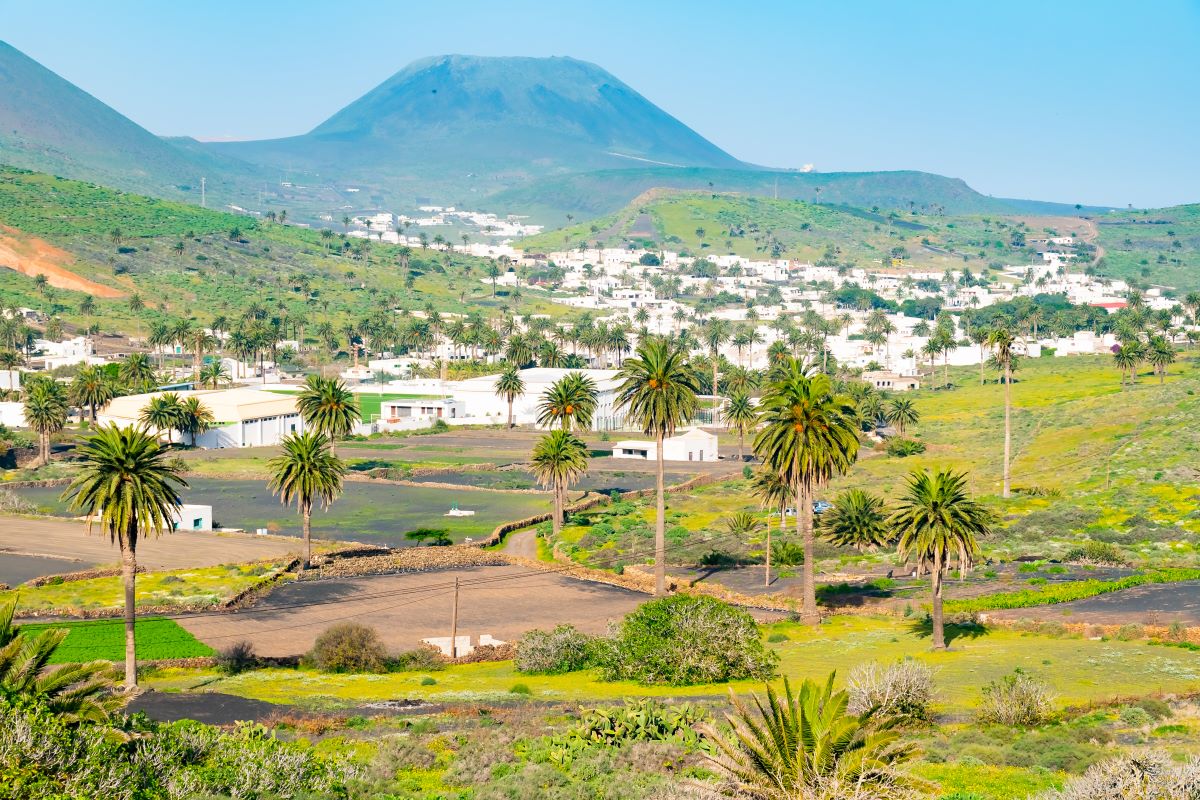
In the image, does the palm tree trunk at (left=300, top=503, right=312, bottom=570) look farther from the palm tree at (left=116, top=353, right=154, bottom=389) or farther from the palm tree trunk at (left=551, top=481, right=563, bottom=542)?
the palm tree at (left=116, top=353, right=154, bottom=389)

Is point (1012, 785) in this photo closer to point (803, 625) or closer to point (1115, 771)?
point (1115, 771)

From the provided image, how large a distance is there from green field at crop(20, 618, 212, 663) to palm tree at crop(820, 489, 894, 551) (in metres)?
41.1

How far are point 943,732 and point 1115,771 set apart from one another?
15.8m

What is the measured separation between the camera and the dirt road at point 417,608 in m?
63.6

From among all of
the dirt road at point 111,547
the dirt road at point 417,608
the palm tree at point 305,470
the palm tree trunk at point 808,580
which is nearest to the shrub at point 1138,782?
the palm tree trunk at point 808,580

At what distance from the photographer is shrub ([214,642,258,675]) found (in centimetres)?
5578

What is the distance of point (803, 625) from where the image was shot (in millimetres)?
64625

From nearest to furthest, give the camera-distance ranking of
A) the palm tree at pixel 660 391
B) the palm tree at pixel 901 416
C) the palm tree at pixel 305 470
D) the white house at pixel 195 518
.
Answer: the palm tree at pixel 660 391 < the palm tree at pixel 305 470 < the white house at pixel 195 518 < the palm tree at pixel 901 416

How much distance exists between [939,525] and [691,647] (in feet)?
40.2

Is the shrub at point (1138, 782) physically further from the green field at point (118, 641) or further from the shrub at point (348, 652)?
the green field at point (118, 641)

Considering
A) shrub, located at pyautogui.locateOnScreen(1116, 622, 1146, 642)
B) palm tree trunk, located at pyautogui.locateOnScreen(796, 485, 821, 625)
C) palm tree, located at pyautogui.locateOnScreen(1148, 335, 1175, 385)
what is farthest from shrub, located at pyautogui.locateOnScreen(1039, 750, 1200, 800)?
palm tree, located at pyautogui.locateOnScreen(1148, 335, 1175, 385)

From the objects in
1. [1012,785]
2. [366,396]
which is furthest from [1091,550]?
[366,396]

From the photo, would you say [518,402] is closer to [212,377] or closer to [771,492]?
[212,377]

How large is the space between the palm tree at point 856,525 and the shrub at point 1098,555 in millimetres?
11281
